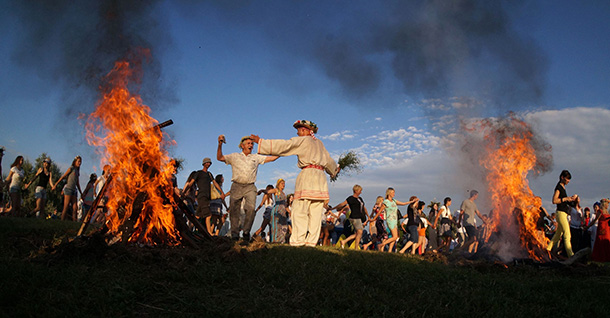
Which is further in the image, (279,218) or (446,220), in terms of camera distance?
(446,220)

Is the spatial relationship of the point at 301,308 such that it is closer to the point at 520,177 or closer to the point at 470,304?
the point at 470,304

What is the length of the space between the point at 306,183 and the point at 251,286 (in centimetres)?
384

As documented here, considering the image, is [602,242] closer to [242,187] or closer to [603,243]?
[603,243]

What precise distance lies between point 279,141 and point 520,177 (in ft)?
18.9

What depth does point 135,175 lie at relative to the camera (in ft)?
22.3

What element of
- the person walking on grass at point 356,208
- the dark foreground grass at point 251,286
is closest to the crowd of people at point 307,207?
the person walking on grass at point 356,208

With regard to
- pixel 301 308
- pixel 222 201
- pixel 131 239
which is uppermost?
pixel 222 201

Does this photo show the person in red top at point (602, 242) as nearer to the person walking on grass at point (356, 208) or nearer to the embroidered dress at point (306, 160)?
the person walking on grass at point (356, 208)

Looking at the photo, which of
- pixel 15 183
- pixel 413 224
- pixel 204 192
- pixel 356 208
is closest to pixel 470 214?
pixel 413 224

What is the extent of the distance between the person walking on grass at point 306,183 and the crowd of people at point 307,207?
21 millimetres

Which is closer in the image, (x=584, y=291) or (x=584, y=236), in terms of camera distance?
(x=584, y=291)

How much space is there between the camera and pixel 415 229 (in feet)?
45.2

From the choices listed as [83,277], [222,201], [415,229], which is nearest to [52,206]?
[222,201]

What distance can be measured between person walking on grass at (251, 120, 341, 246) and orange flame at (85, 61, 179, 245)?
7.62 ft
